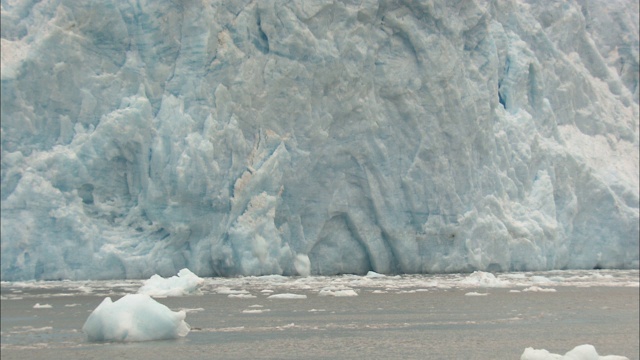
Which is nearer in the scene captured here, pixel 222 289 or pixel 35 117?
pixel 222 289

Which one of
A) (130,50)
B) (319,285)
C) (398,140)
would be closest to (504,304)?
(319,285)

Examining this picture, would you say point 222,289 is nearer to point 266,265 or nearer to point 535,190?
point 266,265

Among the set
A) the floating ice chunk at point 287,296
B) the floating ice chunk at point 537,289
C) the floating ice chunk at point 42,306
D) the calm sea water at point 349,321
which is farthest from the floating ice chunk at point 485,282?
the floating ice chunk at point 42,306

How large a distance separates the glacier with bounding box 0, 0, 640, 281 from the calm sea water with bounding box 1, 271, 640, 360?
5.71 feet

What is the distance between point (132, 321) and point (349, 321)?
2923 mm

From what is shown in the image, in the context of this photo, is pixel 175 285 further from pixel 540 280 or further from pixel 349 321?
pixel 540 280

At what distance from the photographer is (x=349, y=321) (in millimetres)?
11156

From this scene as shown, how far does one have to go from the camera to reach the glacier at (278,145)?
1911 centimetres

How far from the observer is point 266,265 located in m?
19.7

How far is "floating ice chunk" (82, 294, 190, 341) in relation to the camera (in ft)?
30.4

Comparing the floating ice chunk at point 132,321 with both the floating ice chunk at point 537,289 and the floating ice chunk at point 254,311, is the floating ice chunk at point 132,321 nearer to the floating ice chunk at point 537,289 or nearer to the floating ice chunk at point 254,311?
the floating ice chunk at point 254,311

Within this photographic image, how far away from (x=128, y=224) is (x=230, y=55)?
170 inches

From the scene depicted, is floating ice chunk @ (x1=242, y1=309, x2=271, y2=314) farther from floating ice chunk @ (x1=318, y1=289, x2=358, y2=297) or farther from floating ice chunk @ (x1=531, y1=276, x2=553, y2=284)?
floating ice chunk @ (x1=531, y1=276, x2=553, y2=284)

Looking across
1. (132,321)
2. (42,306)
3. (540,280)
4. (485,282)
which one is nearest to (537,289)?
(485,282)
